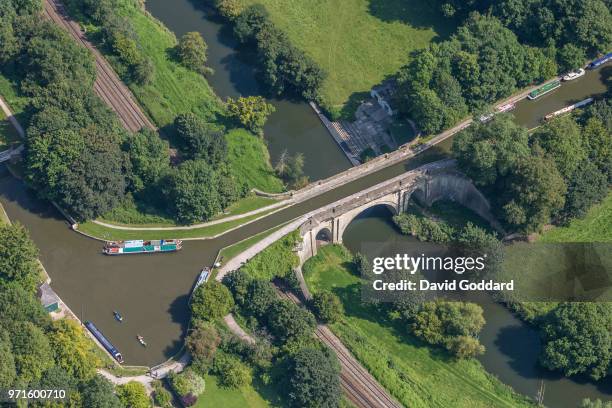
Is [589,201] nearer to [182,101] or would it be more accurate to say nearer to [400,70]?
[400,70]

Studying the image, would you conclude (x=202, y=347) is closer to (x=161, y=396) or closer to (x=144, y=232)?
(x=161, y=396)

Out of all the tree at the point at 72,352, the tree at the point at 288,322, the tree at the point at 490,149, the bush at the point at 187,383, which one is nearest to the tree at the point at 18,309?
the tree at the point at 72,352

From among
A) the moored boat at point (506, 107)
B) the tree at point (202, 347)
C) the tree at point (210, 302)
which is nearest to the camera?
the tree at point (202, 347)

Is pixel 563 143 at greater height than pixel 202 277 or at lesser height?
greater

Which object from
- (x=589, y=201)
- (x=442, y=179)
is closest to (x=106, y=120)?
(x=442, y=179)

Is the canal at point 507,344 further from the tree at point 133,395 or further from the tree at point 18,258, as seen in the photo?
the tree at point 18,258

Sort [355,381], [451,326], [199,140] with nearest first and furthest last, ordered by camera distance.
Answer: [355,381], [451,326], [199,140]

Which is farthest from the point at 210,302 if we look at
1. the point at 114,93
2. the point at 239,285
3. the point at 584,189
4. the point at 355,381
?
the point at 584,189
